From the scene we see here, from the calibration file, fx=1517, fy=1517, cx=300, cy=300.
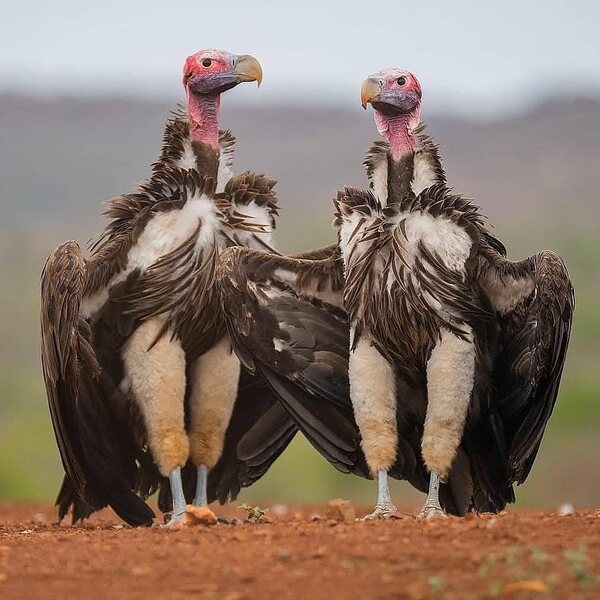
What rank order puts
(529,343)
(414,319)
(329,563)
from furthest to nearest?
(529,343), (414,319), (329,563)

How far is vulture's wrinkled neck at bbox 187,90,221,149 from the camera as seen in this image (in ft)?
33.6

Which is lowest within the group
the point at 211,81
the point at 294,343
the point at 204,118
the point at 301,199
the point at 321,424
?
the point at 321,424

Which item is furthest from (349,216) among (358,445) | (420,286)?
(358,445)

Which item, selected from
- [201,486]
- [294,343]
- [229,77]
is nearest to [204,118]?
[229,77]

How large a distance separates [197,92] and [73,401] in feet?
7.75

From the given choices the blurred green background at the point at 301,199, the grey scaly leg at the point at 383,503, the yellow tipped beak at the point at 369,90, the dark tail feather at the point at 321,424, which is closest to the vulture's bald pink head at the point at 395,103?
the yellow tipped beak at the point at 369,90

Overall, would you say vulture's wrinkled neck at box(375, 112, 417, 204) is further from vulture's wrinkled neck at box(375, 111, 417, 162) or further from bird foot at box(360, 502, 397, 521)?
bird foot at box(360, 502, 397, 521)

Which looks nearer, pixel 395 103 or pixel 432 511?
pixel 432 511

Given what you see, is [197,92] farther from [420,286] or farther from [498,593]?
[498,593]

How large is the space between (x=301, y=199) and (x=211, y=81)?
28.1 metres

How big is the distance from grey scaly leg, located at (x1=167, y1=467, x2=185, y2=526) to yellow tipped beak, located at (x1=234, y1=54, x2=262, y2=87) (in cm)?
268

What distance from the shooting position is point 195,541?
739cm

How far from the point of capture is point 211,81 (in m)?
10.4

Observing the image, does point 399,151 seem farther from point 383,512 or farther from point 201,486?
point 201,486
